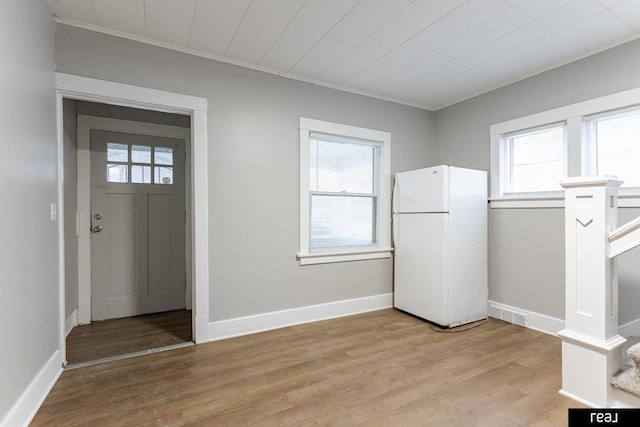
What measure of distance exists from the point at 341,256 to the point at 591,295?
2076mm

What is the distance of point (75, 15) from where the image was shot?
7.05 feet

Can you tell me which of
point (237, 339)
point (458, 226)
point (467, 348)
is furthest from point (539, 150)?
point (237, 339)

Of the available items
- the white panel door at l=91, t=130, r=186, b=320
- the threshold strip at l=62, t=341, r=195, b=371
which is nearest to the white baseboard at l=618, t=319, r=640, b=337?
the threshold strip at l=62, t=341, r=195, b=371

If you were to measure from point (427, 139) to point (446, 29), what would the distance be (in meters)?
1.88

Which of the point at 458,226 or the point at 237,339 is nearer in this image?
the point at 237,339

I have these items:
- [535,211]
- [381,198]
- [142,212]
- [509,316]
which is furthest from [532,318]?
[142,212]

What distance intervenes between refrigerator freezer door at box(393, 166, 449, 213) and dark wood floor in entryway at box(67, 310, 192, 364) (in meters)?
2.61

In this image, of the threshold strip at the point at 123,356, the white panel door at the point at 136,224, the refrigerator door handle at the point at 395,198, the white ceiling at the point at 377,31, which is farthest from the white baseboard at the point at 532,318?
the white panel door at the point at 136,224

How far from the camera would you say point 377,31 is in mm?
2318

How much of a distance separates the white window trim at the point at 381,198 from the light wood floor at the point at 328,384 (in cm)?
82

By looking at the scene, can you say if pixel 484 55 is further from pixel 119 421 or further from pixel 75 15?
pixel 119 421

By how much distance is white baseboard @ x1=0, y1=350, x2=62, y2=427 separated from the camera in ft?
4.87

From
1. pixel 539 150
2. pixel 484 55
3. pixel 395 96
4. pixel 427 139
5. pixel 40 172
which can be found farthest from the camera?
pixel 427 139

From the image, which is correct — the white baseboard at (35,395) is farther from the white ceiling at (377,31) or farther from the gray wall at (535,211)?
the gray wall at (535,211)
